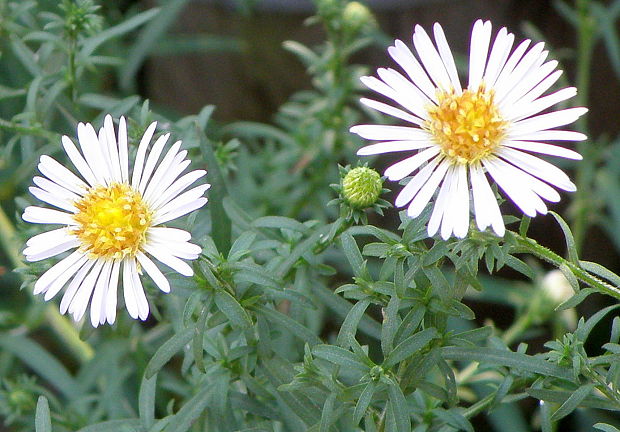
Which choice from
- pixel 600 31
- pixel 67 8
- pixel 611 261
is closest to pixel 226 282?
pixel 67 8

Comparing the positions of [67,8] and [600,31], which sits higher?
[600,31]

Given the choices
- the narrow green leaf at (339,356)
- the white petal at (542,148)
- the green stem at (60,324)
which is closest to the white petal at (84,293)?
the narrow green leaf at (339,356)

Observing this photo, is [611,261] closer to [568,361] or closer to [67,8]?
[568,361]

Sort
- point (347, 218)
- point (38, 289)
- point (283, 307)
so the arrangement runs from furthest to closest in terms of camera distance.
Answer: point (283, 307)
point (347, 218)
point (38, 289)

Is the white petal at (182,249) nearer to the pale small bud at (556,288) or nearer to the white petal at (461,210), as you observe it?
the white petal at (461,210)

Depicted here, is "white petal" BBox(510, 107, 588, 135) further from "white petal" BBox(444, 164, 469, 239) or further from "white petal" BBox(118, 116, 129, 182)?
"white petal" BBox(118, 116, 129, 182)
